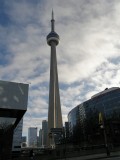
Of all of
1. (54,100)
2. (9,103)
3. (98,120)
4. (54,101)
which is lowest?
(9,103)

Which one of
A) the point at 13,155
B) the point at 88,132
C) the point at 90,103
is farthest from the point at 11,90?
the point at 90,103

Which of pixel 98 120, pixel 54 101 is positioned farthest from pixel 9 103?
pixel 54 101

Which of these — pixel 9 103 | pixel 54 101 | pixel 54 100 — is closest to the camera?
pixel 9 103

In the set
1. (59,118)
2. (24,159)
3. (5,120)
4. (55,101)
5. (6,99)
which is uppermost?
(55,101)

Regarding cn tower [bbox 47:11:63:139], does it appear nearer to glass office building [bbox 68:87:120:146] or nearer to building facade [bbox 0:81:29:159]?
glass office building [bbox 68:87:120:146]

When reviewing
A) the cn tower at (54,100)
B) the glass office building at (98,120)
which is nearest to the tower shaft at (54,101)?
the cn tower at (54,100)

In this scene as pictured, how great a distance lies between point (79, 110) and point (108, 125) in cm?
8367

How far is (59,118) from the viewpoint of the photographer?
543ft

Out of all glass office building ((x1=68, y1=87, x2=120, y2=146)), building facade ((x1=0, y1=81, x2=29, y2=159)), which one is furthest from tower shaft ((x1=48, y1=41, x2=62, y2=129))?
building facade ((x1=0, y1=81, x2=29, y2=159))

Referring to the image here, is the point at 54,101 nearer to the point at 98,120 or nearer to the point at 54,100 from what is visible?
the point at 54,100

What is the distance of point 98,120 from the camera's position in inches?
2840

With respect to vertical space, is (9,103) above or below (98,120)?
below

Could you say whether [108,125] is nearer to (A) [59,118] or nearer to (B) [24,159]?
(B) [24,159]

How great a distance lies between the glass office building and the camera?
60438 millimetres
